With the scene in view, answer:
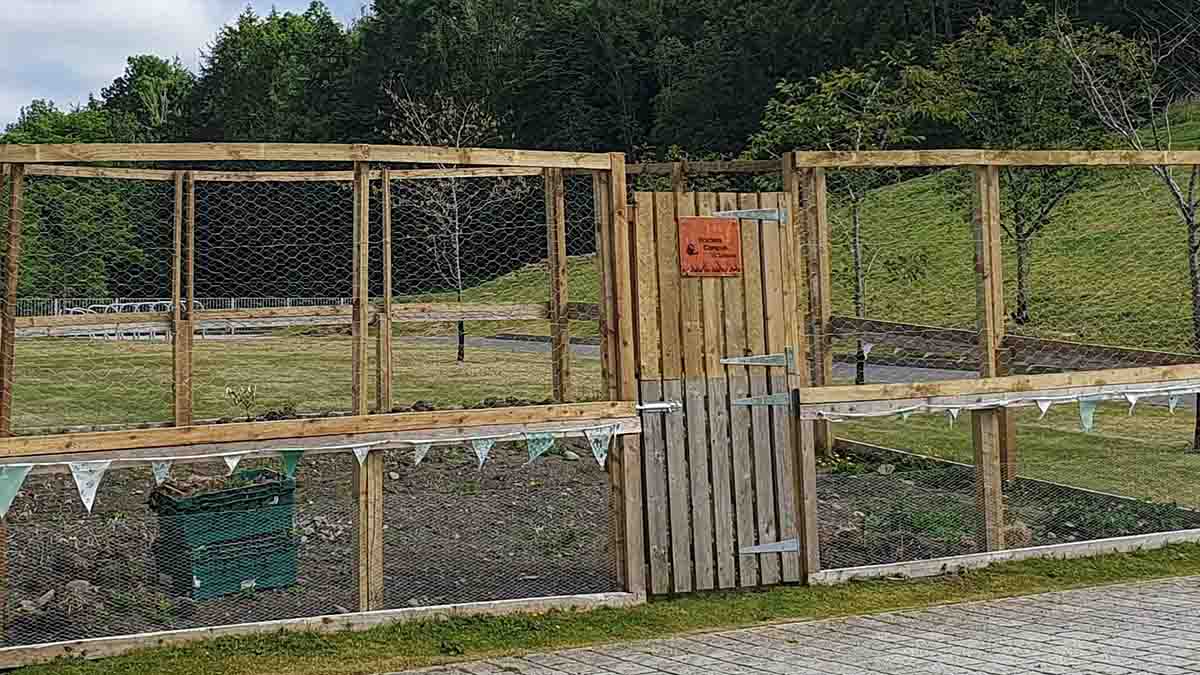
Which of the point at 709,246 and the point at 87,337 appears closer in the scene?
the point at 709,246

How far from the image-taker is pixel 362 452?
5.83m

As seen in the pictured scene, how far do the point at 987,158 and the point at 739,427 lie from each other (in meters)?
2.11

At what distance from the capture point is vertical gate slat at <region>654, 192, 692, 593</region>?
640 centimetres

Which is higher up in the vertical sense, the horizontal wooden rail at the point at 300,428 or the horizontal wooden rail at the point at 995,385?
the horizontal wooden rail at the point at 995,385

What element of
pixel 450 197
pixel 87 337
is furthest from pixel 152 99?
pixel 87 337

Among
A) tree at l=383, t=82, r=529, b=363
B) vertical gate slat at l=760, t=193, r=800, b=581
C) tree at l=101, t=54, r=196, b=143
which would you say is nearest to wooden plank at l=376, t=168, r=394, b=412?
vertical gate slat at l=760, t=193, r=800, b=581

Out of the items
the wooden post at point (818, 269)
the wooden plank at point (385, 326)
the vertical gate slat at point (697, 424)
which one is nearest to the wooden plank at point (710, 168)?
the wooden post at point (818, 269)

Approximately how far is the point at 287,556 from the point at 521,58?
6440 centimetres

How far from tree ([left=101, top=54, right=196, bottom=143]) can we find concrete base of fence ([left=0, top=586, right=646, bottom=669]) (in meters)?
64.1

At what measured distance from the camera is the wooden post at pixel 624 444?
6.30 m

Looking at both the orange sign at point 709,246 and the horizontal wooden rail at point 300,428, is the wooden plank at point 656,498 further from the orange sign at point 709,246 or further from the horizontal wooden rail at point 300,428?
the orange sign at point 709,246

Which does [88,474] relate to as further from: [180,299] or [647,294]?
[180,299]

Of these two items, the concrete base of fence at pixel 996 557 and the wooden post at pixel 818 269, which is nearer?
the concrete base of fence at pixel 996 557

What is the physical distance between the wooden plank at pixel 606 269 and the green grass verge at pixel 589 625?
117cm
